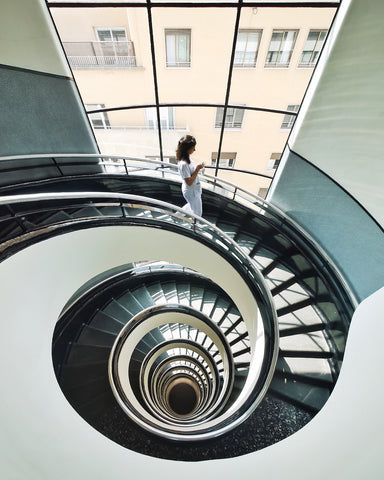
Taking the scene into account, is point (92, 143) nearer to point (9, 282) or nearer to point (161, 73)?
point (161, 73)

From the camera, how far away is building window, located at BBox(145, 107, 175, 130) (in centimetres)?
545

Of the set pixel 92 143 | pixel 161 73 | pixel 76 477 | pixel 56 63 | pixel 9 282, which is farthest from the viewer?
pixel 92 143

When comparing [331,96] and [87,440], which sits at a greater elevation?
[331,96]

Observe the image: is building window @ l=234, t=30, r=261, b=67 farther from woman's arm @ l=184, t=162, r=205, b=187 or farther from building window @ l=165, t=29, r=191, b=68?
woman's arm @ l=184, t=162, r=205, b=187

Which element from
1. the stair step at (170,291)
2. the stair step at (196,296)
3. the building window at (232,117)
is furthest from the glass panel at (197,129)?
the stair step at (196,296)

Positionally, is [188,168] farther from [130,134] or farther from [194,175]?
[130,134]

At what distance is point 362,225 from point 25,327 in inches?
177

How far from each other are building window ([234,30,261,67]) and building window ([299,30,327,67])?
0.99 m

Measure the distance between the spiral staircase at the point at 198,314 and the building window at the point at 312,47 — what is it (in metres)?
3.11

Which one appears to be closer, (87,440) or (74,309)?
(87,440)

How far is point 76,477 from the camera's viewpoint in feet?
4.59

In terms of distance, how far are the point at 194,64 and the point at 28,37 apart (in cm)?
294

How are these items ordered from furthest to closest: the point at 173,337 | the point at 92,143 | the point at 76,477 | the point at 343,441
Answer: the point at 173,337
the point at 92,143
the point at 76,477
the point at 343,441

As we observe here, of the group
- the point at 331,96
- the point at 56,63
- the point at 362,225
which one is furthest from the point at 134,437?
the point at 56,63
